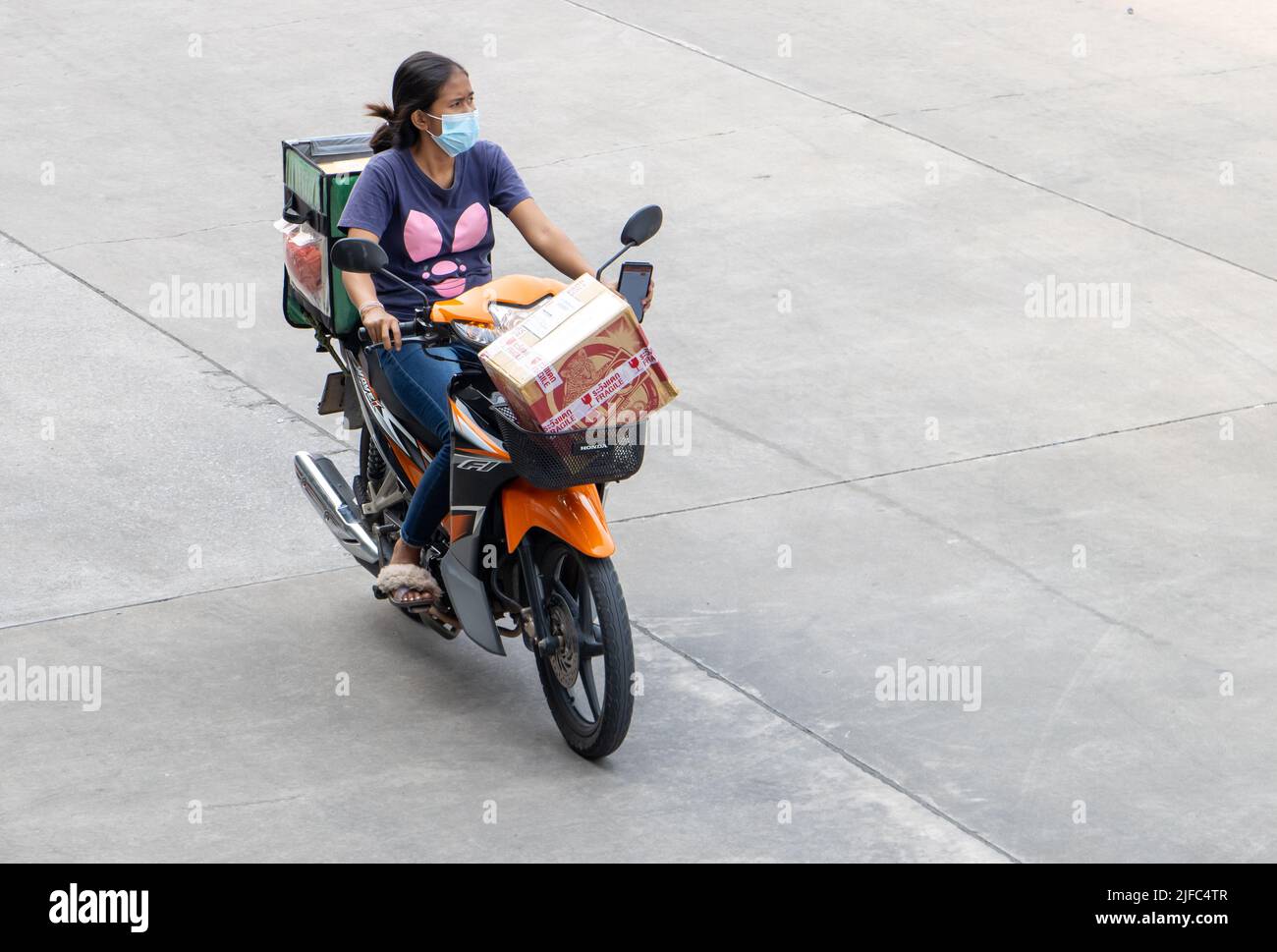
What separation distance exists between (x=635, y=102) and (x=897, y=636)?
6.14 metres

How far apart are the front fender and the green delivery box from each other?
975 mm

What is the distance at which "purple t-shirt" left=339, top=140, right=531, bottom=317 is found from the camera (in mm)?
5570

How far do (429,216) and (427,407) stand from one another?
1.88 ft

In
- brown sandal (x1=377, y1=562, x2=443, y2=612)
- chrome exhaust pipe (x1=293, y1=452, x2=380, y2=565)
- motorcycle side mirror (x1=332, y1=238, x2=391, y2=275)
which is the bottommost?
chrome exhaust pipe (x1=293, y1=452, x2=380, y2=565)

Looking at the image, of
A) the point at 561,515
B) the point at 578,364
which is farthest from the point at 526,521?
the point at 578,364

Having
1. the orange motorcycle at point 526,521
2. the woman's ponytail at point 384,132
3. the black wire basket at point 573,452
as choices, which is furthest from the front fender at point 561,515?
the woman's ponytail at point 384,132

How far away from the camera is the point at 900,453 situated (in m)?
7.34

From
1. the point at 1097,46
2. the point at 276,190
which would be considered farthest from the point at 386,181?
the point at 1097,46

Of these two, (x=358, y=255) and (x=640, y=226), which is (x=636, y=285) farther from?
(x=358, y=255)

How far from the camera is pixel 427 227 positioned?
5617mm

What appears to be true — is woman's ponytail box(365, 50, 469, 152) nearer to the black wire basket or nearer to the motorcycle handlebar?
the motorcycle handlebar

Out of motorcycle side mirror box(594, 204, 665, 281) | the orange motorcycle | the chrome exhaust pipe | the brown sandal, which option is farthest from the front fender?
the chrome exhaust pipe

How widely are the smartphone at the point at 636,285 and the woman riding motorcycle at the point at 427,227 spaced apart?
5 cm
